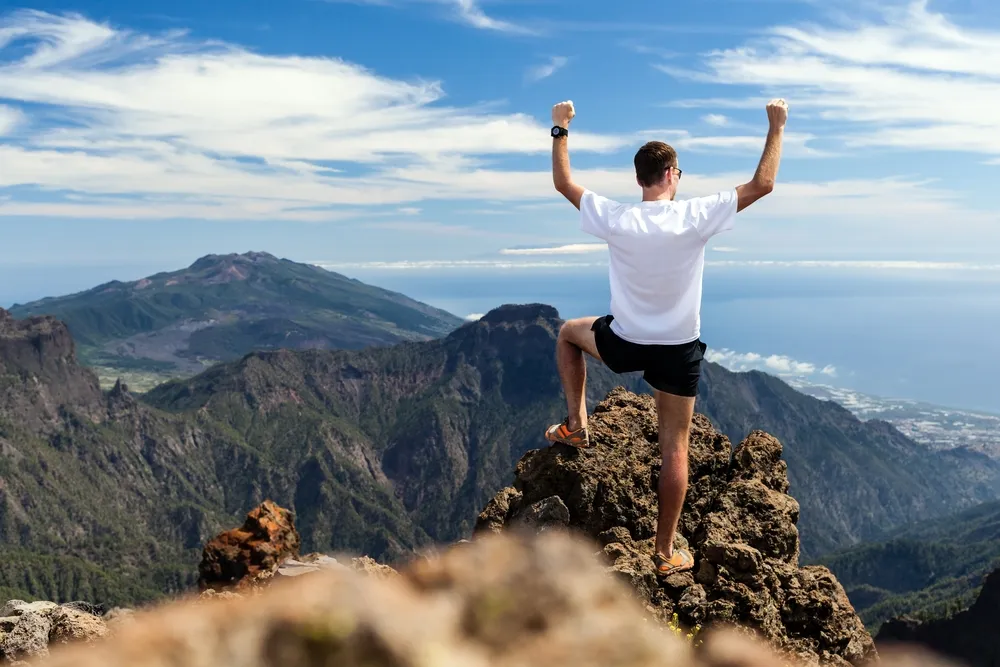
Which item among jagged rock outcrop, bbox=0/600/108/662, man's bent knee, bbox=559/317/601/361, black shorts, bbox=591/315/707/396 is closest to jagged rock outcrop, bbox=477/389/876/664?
black shorts, bbox=591/315/707/396

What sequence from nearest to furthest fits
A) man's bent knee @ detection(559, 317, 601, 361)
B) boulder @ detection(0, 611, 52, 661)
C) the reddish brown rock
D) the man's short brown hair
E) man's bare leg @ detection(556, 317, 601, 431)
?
1. the man's short brown hair
2. boulder @ detection(0, 611, 52, 661)
3. man's bent knee @ detection(559, 317, 601, 361)
4. man's bare leg @ detection(556, 317, 601, 431)
5. the reddish brown rock

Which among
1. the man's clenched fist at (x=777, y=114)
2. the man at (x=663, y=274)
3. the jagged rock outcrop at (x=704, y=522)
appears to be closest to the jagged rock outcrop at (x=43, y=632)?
the jagged rock outcrop at (x=704, y=522)

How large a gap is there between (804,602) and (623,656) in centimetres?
840

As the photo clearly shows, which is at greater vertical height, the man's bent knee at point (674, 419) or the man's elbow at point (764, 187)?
the man's elbow at point (764, 187)

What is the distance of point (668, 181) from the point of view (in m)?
8.67

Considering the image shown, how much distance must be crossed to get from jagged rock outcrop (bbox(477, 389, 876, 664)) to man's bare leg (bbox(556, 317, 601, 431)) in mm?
1640

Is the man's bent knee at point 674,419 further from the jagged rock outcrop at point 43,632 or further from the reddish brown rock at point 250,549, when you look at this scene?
the reddish brown rock at point 250,549

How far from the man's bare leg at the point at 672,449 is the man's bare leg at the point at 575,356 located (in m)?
1.07

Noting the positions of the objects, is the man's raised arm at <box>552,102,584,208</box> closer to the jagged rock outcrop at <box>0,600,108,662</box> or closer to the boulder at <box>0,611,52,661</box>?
the jagged rock outcrop at <box>0,600,108,662</box>

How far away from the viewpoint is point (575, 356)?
10688 millimetres

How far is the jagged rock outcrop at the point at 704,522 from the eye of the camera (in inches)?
376

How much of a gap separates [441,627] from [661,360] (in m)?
6.76

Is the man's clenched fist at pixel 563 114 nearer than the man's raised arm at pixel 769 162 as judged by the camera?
No

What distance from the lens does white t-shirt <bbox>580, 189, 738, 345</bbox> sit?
27.4 feet
